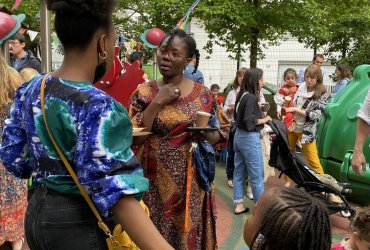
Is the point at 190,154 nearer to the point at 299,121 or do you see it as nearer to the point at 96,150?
the point at 96,150

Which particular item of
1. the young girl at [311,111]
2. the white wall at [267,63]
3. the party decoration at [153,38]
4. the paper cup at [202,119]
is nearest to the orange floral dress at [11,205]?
the paper cup at [202,119]

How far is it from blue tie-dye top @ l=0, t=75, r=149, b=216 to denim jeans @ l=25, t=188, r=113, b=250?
0.07 metres

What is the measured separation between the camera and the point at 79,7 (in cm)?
153

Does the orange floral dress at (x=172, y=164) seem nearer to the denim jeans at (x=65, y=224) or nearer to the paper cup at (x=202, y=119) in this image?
the paper cup at (x=202, y=119)

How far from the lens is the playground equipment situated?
557 cm

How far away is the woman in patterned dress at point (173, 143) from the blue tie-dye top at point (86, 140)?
1.43m

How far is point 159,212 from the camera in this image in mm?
3182

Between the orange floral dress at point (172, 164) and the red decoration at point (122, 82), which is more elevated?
the red decoration at point (122, 82)

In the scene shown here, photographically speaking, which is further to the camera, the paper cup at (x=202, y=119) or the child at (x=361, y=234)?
the paper cup at (x=202, y=119)

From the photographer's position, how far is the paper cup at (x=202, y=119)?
2965mm

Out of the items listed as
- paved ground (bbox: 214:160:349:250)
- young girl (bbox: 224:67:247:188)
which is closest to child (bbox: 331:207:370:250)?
paved ground (bbox: 214:160:349:250)

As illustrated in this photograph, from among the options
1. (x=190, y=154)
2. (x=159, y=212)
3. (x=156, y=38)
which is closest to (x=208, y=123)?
(x=190, y=154)

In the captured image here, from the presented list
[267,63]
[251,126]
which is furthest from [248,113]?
[267,63]

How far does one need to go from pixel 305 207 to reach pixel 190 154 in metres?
1.47
